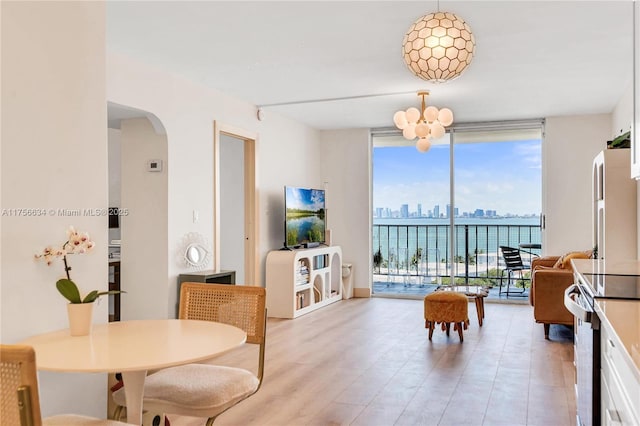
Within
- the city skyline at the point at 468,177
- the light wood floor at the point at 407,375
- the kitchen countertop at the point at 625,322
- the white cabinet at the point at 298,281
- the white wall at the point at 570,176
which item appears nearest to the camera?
the kitchen countertop at the point at 625,322

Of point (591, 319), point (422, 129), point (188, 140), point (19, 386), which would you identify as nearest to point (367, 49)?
point (422, 129)

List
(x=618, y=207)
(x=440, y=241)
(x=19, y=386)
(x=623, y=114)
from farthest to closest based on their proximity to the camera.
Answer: (x=440, y=241) < (x=623, y=114) < (x=618, y=207) < (x=19, y=386)

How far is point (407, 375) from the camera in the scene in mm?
3916

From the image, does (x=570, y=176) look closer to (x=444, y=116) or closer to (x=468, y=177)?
(x=468, y=177)

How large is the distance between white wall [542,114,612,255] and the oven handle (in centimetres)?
491

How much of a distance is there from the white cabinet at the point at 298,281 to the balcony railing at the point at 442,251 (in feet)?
4.66

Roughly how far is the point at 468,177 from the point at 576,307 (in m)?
5.89

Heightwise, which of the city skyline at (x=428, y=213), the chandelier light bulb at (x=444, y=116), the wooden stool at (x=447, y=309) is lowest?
the wooden stool at (x=447, y=309)

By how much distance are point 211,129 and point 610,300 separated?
428 cm

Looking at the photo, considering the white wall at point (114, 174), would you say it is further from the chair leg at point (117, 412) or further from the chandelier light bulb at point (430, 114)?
the chair leg at point (117, 412)

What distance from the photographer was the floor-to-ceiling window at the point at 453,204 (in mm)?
7676

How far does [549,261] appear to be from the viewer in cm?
658

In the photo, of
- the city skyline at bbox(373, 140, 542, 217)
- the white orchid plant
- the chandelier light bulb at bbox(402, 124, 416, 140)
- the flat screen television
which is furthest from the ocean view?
the white orchid plant

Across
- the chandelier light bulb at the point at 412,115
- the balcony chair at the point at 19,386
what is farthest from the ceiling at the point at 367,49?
the balcony chair at the point at 19,386
